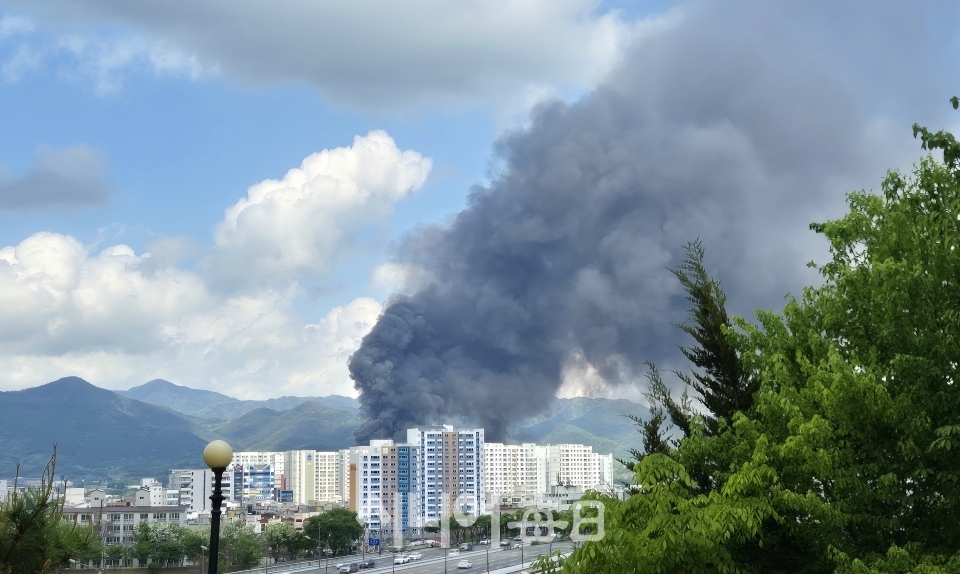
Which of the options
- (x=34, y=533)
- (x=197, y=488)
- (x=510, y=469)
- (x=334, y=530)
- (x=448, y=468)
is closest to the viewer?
(x=34, y=533)

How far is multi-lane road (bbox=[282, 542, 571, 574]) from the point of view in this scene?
230ft

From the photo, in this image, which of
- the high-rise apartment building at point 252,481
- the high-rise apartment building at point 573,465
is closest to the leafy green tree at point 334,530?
the high-rise apartment building at point 252,481

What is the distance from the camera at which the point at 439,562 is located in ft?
Answer: 258

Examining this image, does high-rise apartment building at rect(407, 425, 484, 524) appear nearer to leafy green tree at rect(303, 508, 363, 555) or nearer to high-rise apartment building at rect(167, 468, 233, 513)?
high-rise apartment building at rect(167, 468, 233, 513)

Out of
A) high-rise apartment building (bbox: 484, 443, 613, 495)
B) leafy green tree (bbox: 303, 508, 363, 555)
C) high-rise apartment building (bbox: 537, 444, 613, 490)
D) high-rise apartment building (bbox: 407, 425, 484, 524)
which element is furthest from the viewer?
high-rise apartment building (bbox: 537, 444, 613, 490)

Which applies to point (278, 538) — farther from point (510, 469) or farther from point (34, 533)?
point (510, 469)

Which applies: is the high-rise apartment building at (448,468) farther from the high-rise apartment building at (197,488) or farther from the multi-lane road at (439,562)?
the multi-lane road at (439,562)

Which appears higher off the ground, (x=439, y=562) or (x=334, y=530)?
(x=334, y=530)

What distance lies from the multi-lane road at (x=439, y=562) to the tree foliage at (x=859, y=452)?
189ft

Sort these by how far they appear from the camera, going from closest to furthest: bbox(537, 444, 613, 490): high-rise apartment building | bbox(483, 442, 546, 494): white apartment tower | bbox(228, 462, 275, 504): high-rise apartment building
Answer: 1. bbox(483, 442, 546, 494): white apartment tower
2. bbox(228, 462, 275, 504): high-rise apartment building
3. bbox(537, 444, 613, 490): high-rise apartment building

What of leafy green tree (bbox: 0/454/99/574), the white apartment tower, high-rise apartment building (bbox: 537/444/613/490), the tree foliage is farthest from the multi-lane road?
high-rise apartment building (bbox: 537/444/613/490)

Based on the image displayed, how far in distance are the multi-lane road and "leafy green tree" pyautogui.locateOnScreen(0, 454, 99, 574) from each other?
58.9 metres

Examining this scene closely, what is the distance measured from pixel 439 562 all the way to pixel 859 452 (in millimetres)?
76036

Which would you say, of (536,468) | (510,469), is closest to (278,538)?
(510,469)
